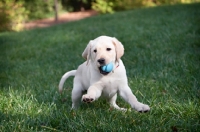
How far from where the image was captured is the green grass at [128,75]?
2623 millimetres

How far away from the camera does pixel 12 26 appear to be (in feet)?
48.6

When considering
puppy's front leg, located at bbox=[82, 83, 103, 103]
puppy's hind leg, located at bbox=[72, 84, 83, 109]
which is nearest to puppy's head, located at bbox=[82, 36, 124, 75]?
puppy's front leg, located at bbox=[82, 83, 103, 103]

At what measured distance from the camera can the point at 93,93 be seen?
2.83 m

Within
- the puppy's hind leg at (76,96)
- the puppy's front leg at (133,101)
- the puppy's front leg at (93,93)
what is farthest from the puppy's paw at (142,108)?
the puppy's hind leg at (76,96)

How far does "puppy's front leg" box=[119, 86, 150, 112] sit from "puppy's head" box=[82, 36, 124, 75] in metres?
0.26

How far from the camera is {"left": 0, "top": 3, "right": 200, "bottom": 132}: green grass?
8.61ft

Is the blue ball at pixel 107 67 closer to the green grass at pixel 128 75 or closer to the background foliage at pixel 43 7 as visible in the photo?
the green grass at pixel 128 75

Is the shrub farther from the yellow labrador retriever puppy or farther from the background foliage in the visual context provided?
the yellow labrador retriever puppy

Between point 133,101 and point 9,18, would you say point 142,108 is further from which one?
point 9,18

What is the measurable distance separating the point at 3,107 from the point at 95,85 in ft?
3.16

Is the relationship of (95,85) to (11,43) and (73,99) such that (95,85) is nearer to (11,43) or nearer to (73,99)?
(73,99)

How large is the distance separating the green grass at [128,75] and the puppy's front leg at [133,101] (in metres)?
0.07

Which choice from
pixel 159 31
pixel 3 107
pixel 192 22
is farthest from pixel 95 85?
pixel 192 22

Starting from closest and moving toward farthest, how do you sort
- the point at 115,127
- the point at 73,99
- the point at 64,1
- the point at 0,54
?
the point at 115,127
the point at 73,99
the point at 0,54
the point at 64,1
